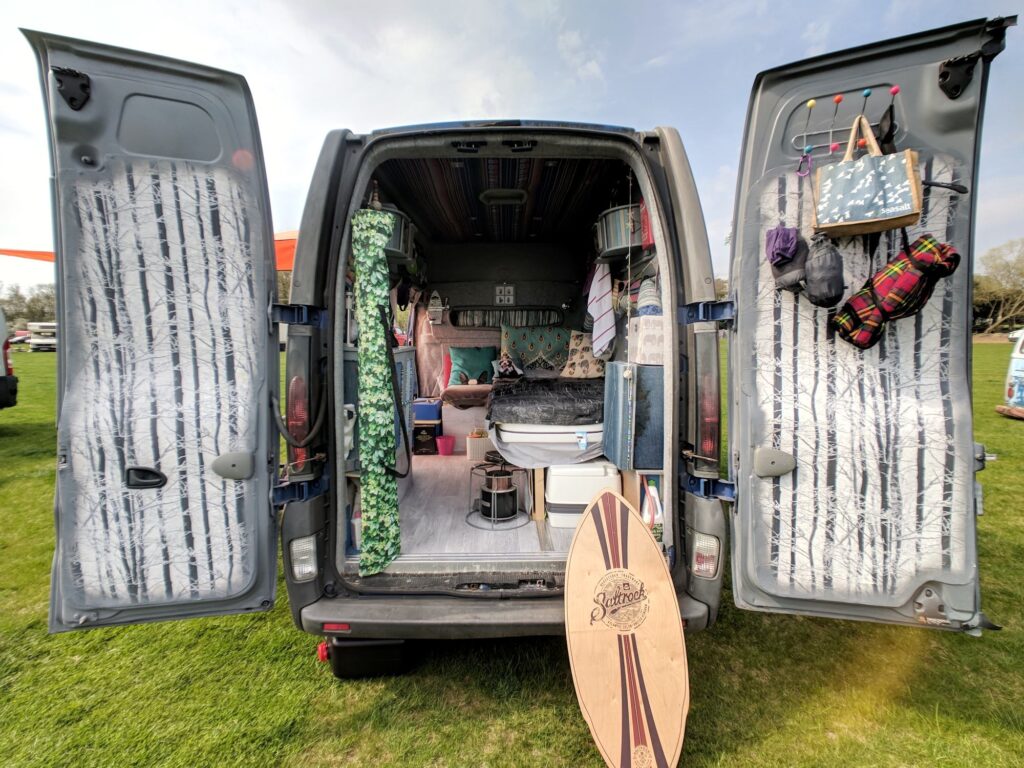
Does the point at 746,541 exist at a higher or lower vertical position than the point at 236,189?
lower

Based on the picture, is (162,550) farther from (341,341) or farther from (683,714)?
(683,714)

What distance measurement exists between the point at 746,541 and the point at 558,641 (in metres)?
1.21

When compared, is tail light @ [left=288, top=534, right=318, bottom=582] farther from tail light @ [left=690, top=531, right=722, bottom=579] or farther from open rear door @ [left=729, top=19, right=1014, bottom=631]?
open rear door @ [left=729, top=19, right=1014, bottom=631]

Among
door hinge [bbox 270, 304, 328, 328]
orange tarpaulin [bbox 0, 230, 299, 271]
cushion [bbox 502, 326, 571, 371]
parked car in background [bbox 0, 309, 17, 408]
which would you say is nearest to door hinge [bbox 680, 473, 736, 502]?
door hinge [bbox 270, 304, 328, 328]

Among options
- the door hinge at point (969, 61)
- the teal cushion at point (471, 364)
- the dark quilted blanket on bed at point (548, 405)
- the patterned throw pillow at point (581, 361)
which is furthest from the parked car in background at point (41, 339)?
the door hinge at point (969, 61)

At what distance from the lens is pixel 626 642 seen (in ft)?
6.05

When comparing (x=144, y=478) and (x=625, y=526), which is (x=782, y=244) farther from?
(x=144, y=478)

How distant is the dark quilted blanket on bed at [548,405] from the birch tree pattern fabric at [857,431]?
1430 millimetres

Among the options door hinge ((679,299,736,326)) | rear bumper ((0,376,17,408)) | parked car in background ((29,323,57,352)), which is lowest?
rear bumper ((0,376,17,408))

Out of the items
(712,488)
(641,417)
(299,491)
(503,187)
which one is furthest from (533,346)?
(299,491)

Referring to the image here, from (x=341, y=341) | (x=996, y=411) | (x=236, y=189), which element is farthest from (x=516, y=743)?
(x=996, y=411)

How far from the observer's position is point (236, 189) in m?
1.65

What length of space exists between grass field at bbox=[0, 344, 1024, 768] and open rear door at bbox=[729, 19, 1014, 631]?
1.92 feet

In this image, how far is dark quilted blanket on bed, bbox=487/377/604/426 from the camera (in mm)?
3073
